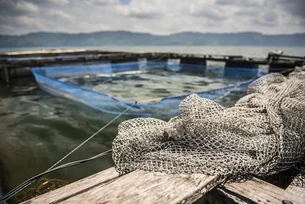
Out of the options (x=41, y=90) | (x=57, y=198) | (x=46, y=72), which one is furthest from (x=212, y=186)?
(x=46, y=72)

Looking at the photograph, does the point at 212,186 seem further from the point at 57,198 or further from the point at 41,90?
the point at 41,90

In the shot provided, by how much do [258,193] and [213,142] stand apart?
548 mm

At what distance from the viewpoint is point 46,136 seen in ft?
17.6

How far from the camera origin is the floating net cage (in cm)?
575

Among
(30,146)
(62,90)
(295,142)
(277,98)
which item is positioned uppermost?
(277,98)

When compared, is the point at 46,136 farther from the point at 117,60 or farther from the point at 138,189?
the point at 117,60

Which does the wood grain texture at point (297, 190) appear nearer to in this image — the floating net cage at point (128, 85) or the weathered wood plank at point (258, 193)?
the weathered wood plank at point (258, 193)

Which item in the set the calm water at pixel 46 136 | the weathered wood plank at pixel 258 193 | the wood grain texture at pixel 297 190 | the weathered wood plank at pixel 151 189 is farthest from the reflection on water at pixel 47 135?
the wood grain texture at pixel 297 190

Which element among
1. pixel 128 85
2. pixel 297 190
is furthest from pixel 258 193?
pixel 128 85

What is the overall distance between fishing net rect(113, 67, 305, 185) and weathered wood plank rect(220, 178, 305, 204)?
0.10 meters

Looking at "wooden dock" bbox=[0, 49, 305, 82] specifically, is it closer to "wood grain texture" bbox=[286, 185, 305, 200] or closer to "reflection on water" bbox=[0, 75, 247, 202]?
"reflection on water" bbox=[0, 75, 247, 202]

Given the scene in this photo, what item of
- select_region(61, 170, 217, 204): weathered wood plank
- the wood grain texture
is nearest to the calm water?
select_region(61, 170, 217, 204): weathered wood plank

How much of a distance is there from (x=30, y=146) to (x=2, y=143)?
0.83 metres

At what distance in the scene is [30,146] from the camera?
4.85 m
